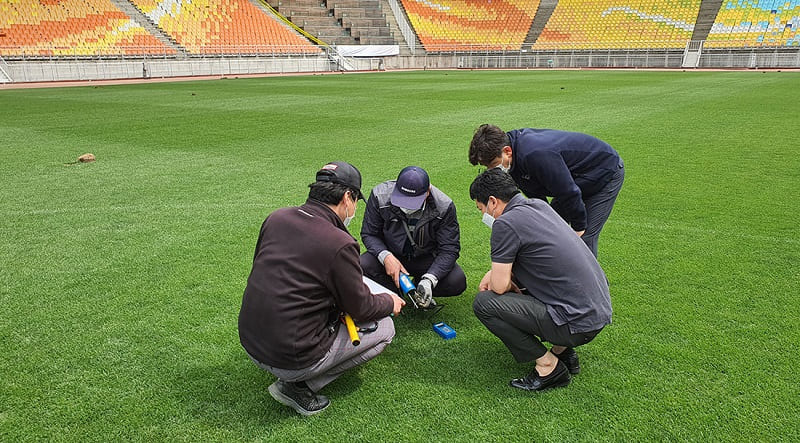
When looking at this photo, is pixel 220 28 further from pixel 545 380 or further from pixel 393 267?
pixel 545 380

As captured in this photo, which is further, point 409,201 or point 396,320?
point 396,320

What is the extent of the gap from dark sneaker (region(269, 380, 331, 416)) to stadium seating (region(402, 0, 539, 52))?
44.0 m

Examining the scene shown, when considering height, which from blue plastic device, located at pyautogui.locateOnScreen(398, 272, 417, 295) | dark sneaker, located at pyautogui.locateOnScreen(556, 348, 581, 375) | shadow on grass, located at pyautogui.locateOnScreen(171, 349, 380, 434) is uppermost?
blue plastic device, located at pyautogui.locateOnScreen(398, 272, 417, 295)

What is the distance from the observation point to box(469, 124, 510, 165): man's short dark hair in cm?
353

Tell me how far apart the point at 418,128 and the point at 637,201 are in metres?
6.04

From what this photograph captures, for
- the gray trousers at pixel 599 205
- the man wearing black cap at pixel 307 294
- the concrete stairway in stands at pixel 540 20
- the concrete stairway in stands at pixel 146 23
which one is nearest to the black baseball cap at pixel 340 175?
the man wearing black cap at pixel 307 294

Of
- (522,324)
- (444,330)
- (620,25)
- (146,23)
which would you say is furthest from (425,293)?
(620,25)

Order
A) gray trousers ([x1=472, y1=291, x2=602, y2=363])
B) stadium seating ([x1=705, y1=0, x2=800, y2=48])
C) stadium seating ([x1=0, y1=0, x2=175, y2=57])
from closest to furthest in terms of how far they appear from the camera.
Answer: gray trousers ([x1=472, y1=291, x2=602, y2=363]), stadium seating ([x1=0, y1=0, x2=175, y2=57]), stadium seating ([x1=705, y1=0, x2=800, y2=48])

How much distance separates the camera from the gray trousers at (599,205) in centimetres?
417

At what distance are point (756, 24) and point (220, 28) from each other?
3587 cm

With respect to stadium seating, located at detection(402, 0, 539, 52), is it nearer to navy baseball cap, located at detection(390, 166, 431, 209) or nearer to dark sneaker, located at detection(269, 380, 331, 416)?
navy baseball cap, located at detection(390, 166, 431, 209)

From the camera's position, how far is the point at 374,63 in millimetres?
40438

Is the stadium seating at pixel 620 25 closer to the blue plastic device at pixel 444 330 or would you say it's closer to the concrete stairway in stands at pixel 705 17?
the concrete stairway in stands at pixel 705 17

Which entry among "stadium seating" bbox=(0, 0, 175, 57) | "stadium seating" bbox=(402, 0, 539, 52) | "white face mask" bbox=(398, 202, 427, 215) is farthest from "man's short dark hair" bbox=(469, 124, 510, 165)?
"stadium seating" bbox=(402, 0, 539, 52)
